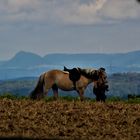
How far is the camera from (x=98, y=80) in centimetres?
2616

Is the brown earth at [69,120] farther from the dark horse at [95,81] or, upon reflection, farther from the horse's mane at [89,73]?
the horse's mane at [89,73]

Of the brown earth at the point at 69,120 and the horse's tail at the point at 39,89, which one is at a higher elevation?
the horse's tail at the point at 39,89

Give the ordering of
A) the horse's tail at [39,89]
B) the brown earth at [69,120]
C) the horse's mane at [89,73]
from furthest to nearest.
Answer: the horse's tail at [39,89] → the horse's mane at [89,73] → the brown earth at [69,120]

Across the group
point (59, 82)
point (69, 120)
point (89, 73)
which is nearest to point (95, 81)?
point (89, 73)

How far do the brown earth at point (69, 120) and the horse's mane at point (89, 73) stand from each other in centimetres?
431

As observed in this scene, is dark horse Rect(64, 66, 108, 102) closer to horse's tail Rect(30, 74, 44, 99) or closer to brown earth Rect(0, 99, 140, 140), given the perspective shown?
horse's tail Rect(30, 74, 44, 99)

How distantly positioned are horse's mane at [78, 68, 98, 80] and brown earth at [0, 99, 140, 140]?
14.2 feet

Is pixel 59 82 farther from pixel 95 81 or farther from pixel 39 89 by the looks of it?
pixel 95 81

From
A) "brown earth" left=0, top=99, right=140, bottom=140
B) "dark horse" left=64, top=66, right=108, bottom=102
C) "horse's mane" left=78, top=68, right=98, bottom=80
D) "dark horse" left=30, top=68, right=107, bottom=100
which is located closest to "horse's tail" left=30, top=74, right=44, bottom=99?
"dark horse" left=30, top=68, right=107, bottom=100

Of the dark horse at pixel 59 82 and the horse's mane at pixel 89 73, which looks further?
the dark horse at pixel 59 82

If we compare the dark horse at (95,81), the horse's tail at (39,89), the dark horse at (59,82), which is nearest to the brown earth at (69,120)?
the dark horse at (95,81)

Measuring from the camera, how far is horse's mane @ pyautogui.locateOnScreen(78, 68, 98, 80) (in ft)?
86.3

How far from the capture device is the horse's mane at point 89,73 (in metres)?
26.3

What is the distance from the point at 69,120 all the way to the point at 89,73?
809 cm
